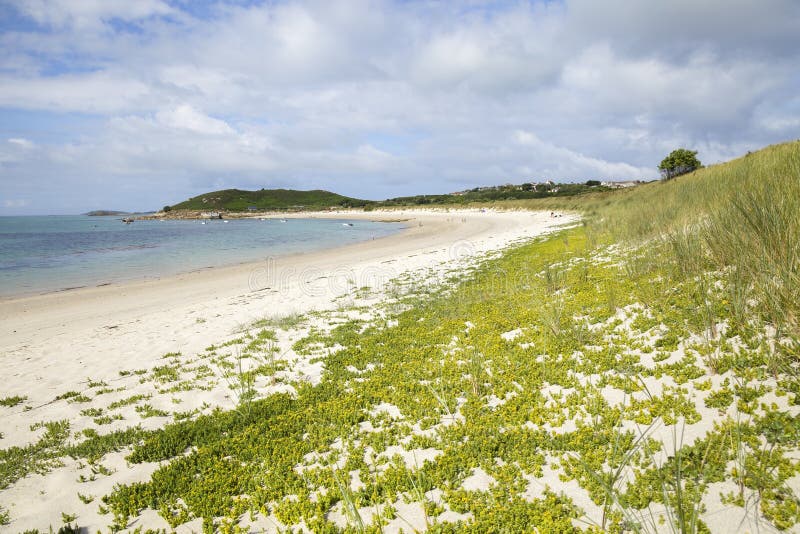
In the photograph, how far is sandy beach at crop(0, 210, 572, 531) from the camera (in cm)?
647

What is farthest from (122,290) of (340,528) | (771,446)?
(771,446)

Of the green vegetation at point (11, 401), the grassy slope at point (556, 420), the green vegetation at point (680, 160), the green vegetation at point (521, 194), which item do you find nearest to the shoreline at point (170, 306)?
the green vegetation at point (11, 401)

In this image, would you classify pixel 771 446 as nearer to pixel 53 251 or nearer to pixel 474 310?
pixel 474 310

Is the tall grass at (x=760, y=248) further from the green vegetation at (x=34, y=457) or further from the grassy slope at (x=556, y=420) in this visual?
the green vegetation at (x=34, y=457)

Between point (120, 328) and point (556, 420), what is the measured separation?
18.6 meters

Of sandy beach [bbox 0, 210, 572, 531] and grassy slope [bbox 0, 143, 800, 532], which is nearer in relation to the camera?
grassy slope [bbox 0, 143, 800, 532]

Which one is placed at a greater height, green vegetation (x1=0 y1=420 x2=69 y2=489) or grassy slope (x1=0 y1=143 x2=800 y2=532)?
grassy slope (x1=0 y1=143 x2=800 y2=532)

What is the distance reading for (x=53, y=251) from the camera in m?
49.8

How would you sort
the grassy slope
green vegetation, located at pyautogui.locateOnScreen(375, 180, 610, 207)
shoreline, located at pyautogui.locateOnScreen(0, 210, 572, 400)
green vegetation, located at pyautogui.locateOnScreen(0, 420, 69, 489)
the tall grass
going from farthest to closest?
green vegetation, located at pyautogui.locateOnScreen(375, 180, 610, 207), shoreline, located at pyautogui.locateOnScreen(0, 210, 572, 400), green vegetation, located at pyautogui.locateOnScreen(0, 420, 69, 489), the tall grass, the grassy slope

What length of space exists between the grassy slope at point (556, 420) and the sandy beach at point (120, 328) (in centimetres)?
86

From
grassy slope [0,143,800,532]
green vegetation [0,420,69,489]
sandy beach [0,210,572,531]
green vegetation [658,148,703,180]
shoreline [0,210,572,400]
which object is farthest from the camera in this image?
green vegetation [658,148,703,180]

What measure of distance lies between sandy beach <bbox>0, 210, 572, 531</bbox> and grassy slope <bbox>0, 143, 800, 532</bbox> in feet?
2.82

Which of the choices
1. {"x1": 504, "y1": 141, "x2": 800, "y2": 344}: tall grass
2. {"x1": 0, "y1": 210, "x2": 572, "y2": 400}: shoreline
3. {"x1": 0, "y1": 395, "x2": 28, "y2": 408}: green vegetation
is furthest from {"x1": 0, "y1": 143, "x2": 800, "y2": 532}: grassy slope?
{"x1": 0, "y1": 210, "x2": 572, "y2": 400}: shoreline

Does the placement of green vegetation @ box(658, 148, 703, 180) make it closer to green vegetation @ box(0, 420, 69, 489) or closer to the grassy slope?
the grassy slope
